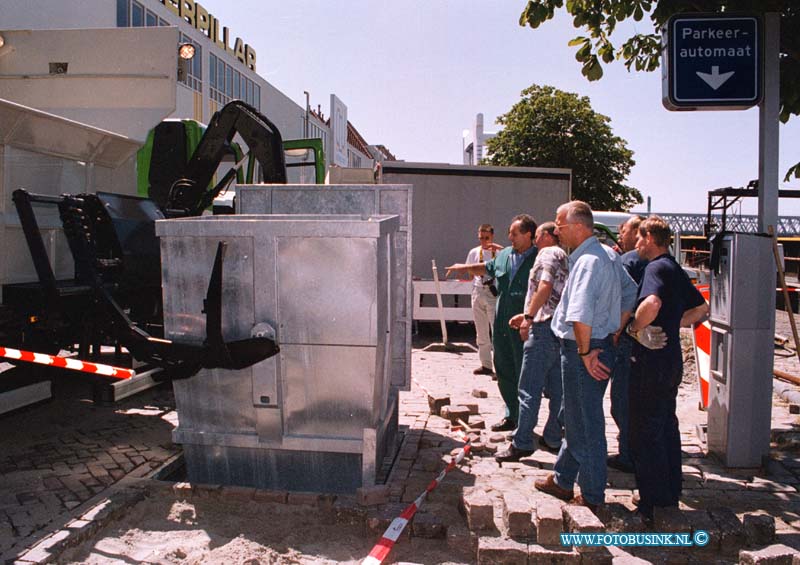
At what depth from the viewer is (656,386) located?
13.7 feet

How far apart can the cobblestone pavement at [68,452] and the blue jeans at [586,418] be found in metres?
3.02

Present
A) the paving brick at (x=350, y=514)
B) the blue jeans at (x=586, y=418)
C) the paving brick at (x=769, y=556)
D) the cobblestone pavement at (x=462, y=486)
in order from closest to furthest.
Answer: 1. the paving brick at (x=769, y=556)
2. the cobblestone pavement at (x=462, y=486)
3. the paving brick at (x=350, y=514)
4. the blue jeans at (x=586, y=418)

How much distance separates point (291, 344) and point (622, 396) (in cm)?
252

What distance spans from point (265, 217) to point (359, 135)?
61.0 meters

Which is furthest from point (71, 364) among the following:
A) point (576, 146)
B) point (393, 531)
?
point (576, 146)

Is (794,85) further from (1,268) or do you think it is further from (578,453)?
(1,268)

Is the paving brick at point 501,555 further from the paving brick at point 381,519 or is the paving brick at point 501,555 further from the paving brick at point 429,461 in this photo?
the paving brick at point 429,461

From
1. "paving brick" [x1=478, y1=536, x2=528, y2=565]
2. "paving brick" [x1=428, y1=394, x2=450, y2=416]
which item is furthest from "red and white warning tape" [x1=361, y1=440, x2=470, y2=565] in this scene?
"paving brick" [x1=428, y1=394, x2=450, y2=416]

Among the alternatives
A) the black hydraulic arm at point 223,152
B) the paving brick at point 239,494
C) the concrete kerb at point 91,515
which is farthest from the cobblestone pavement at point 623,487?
the black hydraulic arm at point 223,152

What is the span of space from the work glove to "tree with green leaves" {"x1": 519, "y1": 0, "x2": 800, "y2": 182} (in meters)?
3.26

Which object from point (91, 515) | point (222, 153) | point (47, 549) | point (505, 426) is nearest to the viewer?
point (47, 549)

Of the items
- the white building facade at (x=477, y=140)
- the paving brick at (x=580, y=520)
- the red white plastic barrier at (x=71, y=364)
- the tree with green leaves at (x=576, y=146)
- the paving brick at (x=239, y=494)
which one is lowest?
the paving brick at (x=239, y=494)

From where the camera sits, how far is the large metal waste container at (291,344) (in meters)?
4.20

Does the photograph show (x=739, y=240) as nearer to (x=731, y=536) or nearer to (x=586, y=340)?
(x=586, y=340)
